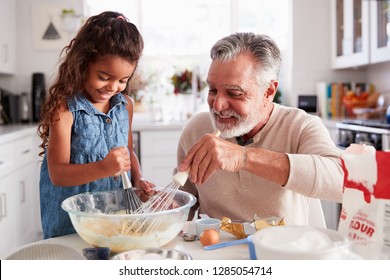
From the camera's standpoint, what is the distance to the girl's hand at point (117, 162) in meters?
1.10

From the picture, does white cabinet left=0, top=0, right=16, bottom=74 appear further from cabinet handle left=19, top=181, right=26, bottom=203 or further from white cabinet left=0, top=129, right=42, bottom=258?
cabinet handle left=19, top=181, right=26, bottom=203

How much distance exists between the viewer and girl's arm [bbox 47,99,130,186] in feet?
3.65

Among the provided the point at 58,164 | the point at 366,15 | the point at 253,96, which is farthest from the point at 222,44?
the point at 366,15

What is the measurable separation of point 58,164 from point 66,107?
0.58 ft

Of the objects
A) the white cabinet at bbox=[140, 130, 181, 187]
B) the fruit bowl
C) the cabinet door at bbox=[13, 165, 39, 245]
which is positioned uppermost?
the fruit bowl

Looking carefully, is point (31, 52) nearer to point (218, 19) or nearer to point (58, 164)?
point (218, 19)

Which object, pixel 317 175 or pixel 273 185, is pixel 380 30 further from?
pixel 317 175

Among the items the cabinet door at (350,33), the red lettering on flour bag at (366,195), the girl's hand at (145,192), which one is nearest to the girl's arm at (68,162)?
the girl's hand at (145,192)

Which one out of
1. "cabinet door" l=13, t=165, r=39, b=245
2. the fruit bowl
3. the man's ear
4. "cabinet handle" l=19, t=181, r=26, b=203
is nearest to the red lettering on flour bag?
the fruit bowl

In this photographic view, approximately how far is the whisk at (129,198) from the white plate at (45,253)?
19cm

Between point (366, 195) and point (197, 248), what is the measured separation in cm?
38

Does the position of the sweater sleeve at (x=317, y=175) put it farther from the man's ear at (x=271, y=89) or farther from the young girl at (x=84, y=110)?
the young girl at (x=84, y=110)

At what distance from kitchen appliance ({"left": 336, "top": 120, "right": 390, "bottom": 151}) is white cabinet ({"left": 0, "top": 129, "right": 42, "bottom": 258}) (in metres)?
2.09

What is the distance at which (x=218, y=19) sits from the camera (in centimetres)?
425
